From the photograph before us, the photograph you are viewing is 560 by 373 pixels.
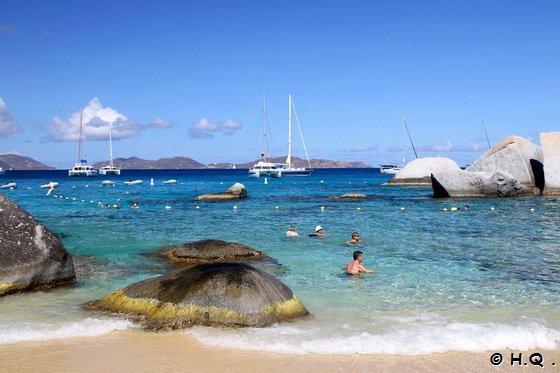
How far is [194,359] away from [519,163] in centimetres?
4302

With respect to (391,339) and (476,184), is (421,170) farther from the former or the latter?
(391,339)

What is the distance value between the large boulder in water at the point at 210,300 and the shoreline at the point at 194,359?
2.77 ft

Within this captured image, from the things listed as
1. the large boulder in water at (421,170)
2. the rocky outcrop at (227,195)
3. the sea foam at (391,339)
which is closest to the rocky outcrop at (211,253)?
the sea foam at (391,339)

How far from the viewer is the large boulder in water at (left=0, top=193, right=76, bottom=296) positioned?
1114 centimetres

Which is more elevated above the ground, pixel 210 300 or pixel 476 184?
pixel 476 184

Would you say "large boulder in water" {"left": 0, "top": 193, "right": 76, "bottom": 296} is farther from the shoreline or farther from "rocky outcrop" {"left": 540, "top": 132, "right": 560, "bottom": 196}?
"rocky outcrop" {"left": 540, "top": 132, "right": 560, "bottom": 196}

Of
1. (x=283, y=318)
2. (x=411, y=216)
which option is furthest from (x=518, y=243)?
(x=283, y=318)

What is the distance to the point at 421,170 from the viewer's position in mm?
69125

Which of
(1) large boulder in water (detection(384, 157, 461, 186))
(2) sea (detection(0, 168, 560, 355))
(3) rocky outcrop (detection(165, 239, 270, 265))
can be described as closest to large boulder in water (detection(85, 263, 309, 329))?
(2) sea (detection(0, 168, 560, 355))

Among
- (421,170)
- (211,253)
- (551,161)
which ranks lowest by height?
(211,253)

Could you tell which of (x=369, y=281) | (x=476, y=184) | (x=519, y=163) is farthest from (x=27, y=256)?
(x=519, y=163)

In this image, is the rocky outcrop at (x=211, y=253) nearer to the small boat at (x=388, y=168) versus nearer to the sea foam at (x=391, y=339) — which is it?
the sea foam at (x=391, y=339)

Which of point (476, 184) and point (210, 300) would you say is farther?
point (476, 184)

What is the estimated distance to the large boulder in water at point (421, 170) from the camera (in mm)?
66938
